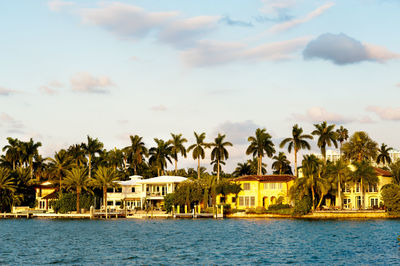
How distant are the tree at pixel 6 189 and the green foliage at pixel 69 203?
10.3 meters

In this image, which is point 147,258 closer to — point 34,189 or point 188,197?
point 188,197

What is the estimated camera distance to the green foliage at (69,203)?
117438 mm

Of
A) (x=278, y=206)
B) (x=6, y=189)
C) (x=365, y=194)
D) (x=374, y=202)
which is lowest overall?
(x=278, y=206)

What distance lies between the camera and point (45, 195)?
132 meters

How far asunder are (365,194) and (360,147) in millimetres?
18677

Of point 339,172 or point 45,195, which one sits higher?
point 339,172

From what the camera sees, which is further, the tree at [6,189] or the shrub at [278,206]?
the tree at [6,189]

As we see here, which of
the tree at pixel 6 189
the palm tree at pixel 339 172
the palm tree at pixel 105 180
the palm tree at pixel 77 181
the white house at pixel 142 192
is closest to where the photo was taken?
→ the palm tree at pixel 339 172

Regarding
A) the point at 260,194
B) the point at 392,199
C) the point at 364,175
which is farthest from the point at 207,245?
the point at 260,194

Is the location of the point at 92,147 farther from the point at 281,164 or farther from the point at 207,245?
the point at 207,245

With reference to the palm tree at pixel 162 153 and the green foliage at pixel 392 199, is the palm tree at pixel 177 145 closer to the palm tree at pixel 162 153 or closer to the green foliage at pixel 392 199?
the palm tree at pixel 162 153

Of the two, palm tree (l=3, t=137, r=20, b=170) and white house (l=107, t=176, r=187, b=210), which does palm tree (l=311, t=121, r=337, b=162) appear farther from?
palm tree (l=3, t=137, r=20, b=170)

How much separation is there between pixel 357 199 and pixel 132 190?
4711 cm

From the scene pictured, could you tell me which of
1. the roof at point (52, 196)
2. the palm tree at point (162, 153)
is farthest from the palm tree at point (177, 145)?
the roof at point (52, 196)
